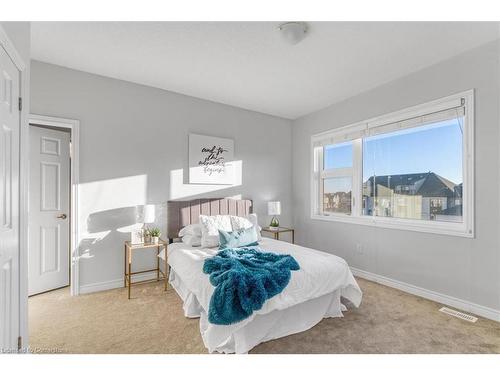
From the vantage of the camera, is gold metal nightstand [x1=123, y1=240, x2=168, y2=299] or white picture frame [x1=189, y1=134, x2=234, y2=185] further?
white picture frame [x1=189, y1=134, x2=234, y2=185]

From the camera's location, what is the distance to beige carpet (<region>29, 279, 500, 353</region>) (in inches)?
75.5

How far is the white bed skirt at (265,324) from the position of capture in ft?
5.88

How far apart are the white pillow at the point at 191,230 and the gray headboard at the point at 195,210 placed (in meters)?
0.13

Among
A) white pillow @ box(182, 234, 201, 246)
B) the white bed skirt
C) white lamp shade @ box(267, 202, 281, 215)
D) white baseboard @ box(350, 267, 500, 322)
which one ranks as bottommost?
white baseboard @ box(350, 267, 500, 322)

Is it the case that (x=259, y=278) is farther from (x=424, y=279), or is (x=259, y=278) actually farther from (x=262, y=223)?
(x=262, y=223)

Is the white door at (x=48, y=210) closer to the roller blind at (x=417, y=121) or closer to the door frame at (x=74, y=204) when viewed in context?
the door frame at (x=74, y=204)

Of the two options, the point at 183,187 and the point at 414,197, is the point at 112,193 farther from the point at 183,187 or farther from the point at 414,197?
the point at 414,197

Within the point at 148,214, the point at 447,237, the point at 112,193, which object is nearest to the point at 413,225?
the point at 447,237

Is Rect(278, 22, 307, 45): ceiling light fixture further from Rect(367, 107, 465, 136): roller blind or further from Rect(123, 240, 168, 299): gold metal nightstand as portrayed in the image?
Rect(123, 240, 168, 299): gold metal nightstand

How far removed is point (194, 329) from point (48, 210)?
2266 millimetres

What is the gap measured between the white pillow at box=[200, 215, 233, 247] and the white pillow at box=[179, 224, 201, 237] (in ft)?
0.22

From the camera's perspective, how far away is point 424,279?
2852mm

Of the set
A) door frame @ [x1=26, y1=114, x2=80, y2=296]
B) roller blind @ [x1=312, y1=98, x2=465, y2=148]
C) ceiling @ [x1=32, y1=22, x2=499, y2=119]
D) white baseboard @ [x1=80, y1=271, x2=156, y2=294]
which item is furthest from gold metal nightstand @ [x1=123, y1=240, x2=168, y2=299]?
roller blind @ [x1=312, y1=98, x2=465, y2=148]

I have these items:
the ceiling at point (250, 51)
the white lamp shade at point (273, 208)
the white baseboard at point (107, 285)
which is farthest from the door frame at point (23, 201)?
the white lamp shade at point (273, 208)
